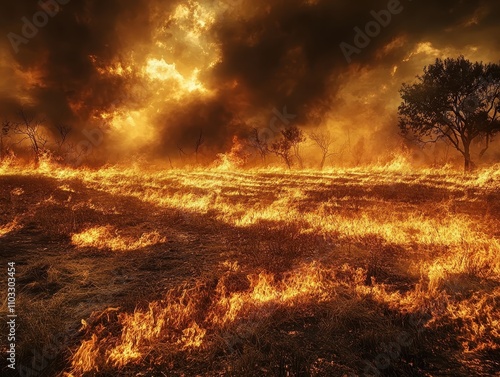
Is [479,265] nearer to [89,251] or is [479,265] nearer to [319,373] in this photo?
[319,373]

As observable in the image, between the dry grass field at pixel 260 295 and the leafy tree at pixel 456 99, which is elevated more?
the leafy tree at pixel 456 99

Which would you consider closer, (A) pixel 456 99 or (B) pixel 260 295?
(B) pixel 260 295

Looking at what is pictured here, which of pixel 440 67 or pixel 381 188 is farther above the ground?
pixel 440 67

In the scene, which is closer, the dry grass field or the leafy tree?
the dry grass field

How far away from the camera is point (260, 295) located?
5.34 metres

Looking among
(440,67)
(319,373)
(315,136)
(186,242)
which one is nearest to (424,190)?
(186,242)

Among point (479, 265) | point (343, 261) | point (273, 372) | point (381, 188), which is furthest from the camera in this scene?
point (381, 188)

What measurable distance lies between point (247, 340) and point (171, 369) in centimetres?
106

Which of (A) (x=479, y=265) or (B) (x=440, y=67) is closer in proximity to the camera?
(A) (x=479, y=265)

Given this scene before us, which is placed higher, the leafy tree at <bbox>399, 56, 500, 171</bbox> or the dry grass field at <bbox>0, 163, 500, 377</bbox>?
the leafy tree at <bbox>399, 56, 500, 171</bbox>

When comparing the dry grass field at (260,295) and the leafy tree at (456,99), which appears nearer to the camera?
the dry grass field at (260,295)

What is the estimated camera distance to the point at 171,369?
12.0 ft

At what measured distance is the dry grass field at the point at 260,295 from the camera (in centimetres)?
377

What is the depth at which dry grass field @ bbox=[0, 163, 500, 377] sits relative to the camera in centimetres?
377
